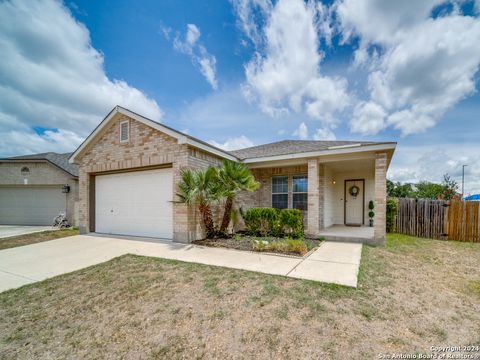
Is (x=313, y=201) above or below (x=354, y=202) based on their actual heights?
above

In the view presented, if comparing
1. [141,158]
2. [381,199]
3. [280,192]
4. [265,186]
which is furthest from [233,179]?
[381,199]

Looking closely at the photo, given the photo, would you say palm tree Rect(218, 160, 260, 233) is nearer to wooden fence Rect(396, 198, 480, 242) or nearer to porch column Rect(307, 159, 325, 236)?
porch column Rect(307, 159, 325, 236)

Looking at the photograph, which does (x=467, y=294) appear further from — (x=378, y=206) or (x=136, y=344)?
(x=136, y=344)

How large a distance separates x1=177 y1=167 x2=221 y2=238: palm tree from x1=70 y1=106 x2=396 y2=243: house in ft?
1.11

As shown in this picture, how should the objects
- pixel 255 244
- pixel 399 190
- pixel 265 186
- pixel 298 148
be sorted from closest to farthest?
1. pixel 255 244
2. pixel 298 148
3. pixel 265 186
4. pixel 399 190

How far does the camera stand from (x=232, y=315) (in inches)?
122

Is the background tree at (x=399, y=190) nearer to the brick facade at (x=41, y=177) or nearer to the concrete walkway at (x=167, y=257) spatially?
the concrete walkway at (x=167, y=257)

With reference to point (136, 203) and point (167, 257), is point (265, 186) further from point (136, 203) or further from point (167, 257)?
point (167, 257)

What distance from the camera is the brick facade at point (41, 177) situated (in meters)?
13.4

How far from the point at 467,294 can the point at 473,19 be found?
769 centimetres

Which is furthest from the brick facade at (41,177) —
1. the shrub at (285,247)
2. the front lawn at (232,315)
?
the shrub at (285,247)

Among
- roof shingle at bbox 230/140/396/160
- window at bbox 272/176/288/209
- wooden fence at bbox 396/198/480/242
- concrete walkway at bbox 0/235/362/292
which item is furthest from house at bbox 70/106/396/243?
wooden fence at bbox 396/198/480/242

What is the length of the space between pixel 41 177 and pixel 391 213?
2037cm

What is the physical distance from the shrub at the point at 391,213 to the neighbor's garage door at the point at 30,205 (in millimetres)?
18584
